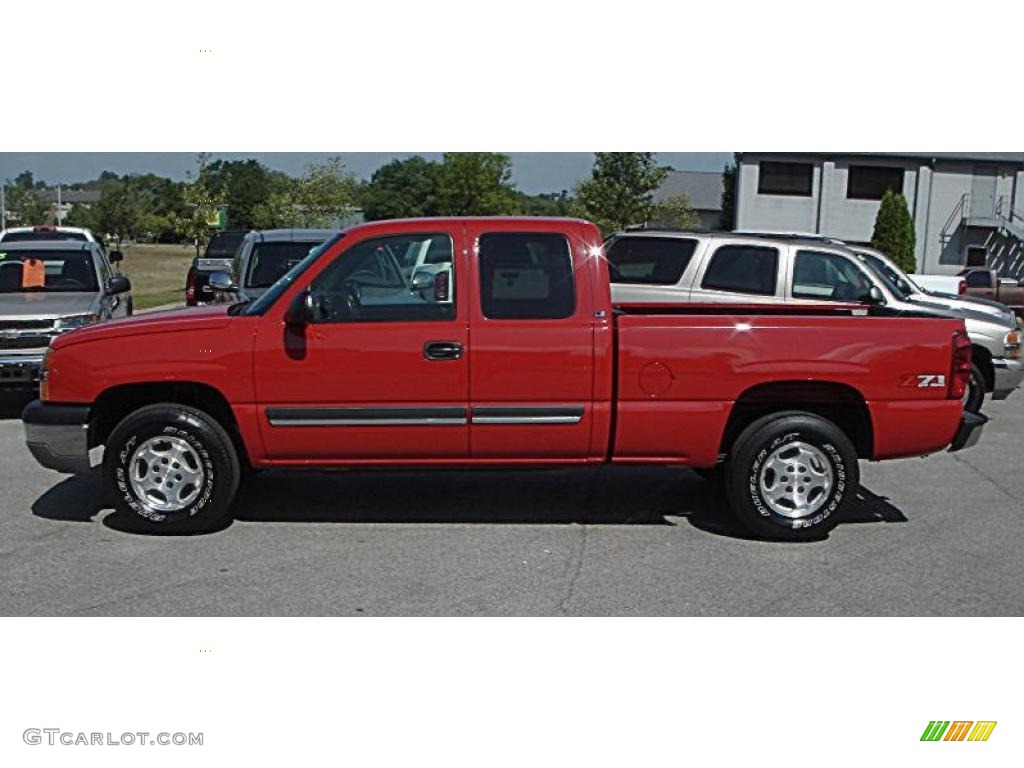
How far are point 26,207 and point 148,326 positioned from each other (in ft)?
156

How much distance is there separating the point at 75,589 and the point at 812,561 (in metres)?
4.20

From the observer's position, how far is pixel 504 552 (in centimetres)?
684

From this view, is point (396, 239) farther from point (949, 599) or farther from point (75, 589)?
point (949, 599)

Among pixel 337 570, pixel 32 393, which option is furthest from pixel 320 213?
pixel 337 570

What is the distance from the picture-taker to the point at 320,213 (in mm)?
21172

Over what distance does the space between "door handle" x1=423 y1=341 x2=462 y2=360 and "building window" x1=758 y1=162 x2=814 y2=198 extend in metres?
28.6

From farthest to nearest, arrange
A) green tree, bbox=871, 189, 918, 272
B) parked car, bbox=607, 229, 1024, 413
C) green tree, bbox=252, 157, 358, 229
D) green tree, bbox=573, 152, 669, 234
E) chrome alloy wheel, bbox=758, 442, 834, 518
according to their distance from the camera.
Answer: green tree, bbox=871, 189, 918, 272, green tree, bbox=573, 152, 669, 234, green tree, bbox=252, 157, 358, 229, parked car, bbox=607, 229, 1024, 413, chrome alloy wheel, bbox=758, 442, 834, 518

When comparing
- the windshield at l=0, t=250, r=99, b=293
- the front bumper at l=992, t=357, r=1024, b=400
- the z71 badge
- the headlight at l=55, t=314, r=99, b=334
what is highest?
the windshield at l=0, t=250, r=99, b=293

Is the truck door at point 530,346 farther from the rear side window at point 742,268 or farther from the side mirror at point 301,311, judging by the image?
the rear side window at point 742,268

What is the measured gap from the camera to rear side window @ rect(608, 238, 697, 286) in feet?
38.5

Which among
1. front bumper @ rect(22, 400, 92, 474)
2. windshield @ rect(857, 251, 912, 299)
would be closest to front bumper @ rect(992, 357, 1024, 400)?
windshield @ rect(857, 251, 912, 299)

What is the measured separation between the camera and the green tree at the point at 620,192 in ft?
62.4

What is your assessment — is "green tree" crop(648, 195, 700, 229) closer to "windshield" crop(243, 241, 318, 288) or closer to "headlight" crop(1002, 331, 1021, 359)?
"headlight" crop(1002, 331, 1021, 359)
